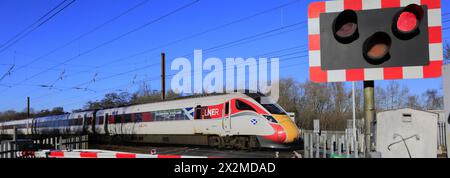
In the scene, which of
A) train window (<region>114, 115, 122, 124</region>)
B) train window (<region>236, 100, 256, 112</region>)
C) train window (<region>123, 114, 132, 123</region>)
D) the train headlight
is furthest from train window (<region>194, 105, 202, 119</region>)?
train window (<region>114, 115, 122, 124</region>)

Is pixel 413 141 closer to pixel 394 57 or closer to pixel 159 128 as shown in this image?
pixel 394 57

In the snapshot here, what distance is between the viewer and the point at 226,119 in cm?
2114

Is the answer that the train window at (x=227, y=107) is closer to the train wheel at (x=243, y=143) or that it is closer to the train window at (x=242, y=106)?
the train window at (x=242, y=106)

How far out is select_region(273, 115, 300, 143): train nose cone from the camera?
65.1ft

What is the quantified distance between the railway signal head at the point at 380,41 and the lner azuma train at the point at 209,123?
15.9 meters

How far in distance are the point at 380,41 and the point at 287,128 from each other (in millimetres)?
16500

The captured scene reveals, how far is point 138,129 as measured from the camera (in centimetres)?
2864

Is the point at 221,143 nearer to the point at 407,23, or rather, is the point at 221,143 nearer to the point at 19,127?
the point at 407,23

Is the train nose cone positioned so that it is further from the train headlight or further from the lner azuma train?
the train headlight

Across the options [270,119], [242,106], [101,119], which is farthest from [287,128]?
[101,119]
